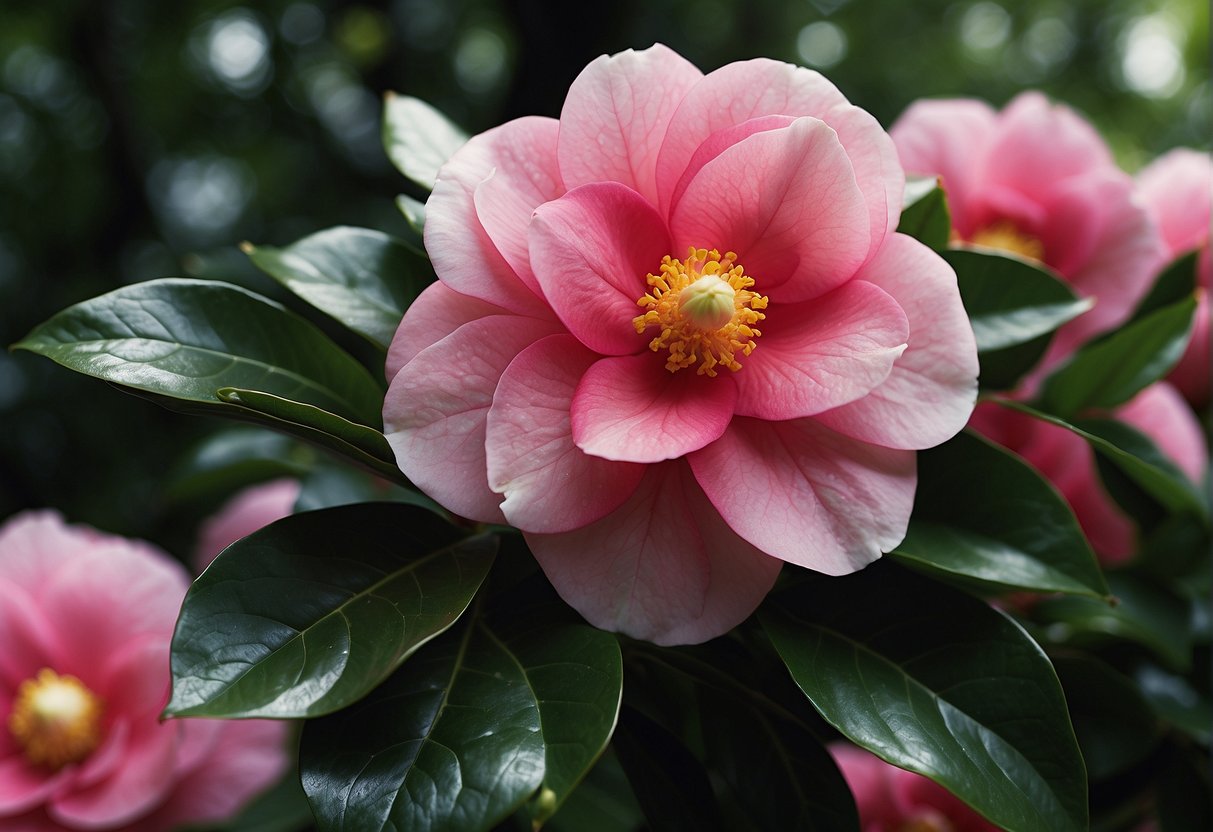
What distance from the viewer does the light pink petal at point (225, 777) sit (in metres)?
0.76

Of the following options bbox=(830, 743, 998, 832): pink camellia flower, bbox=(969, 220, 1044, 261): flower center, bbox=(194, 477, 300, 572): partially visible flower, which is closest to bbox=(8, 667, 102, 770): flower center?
bbox=(194, 477, 300, 572): partially visible flower

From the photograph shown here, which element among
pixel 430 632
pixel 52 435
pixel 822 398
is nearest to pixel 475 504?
pixel 430 632

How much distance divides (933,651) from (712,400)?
0.59 feet

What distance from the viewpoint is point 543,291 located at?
490 mm

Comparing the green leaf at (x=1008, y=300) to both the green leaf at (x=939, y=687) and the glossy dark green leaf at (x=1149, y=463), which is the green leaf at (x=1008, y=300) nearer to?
the glossy dark green leaf at (x=1149, y=463)

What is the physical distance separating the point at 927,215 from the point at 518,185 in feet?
0.86

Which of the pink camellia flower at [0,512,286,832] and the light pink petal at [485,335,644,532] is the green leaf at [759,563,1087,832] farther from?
the pink camellia flower at [0,512,286,832]

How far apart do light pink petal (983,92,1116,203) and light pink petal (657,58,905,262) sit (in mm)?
388

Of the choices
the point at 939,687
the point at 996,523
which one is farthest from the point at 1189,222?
the point at 939,687

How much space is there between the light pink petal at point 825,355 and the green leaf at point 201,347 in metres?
0.23

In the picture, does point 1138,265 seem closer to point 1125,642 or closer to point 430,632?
point 1125,642

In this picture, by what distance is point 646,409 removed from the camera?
0.51 meters

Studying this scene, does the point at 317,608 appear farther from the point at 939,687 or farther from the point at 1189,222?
the point at 1189,222

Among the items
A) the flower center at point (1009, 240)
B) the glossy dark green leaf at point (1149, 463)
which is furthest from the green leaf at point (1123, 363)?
the flower center at point (1009, 240)
